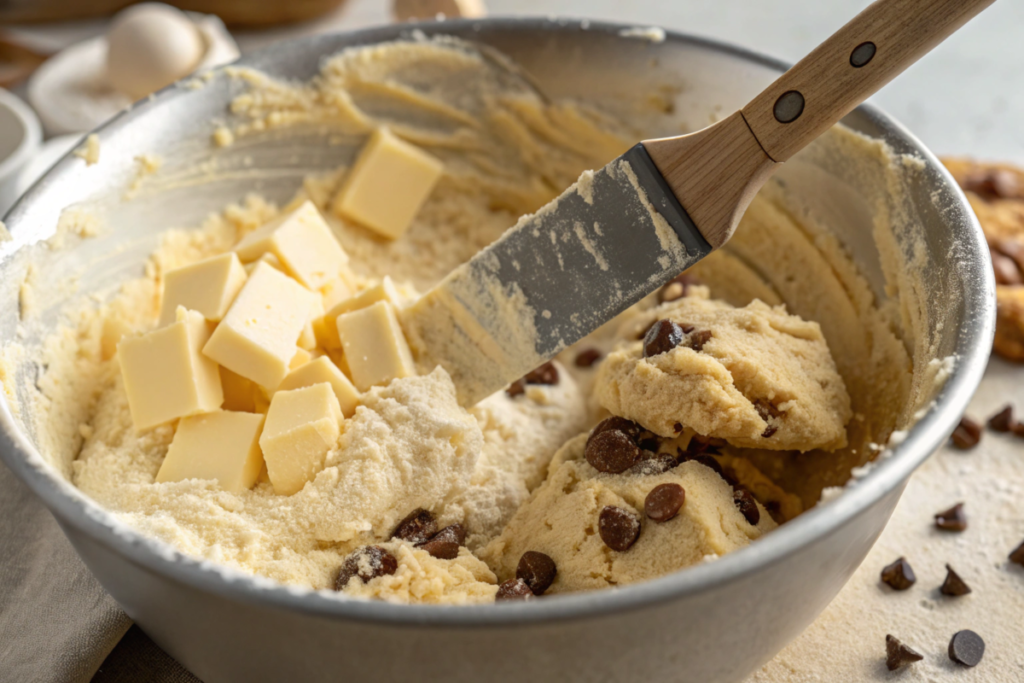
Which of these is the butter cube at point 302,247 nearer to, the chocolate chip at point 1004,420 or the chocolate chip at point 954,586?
the chocolate chip at point 954,586

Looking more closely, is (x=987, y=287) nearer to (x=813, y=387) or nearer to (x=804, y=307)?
(x=813, y=387)

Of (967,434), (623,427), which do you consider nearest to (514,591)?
(623,427)

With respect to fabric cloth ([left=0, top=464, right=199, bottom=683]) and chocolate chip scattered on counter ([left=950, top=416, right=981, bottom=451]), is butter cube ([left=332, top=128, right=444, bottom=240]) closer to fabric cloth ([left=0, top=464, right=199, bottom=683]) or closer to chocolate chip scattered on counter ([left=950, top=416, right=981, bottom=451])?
fabric cloth ([left=0, top=464, right=199, bottom=683])

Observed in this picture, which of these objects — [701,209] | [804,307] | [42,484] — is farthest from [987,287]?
[42,484]

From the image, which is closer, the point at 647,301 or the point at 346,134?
the point at 647,301

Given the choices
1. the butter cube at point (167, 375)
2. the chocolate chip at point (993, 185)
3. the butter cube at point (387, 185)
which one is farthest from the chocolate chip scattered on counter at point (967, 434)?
the butter cube at point (167, 375)

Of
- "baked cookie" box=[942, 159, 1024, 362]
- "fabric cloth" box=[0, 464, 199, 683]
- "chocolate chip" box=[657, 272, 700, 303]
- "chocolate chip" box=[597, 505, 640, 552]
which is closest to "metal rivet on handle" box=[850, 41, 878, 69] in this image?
"chocolate chip" box=[657, 272, 700, 303]
